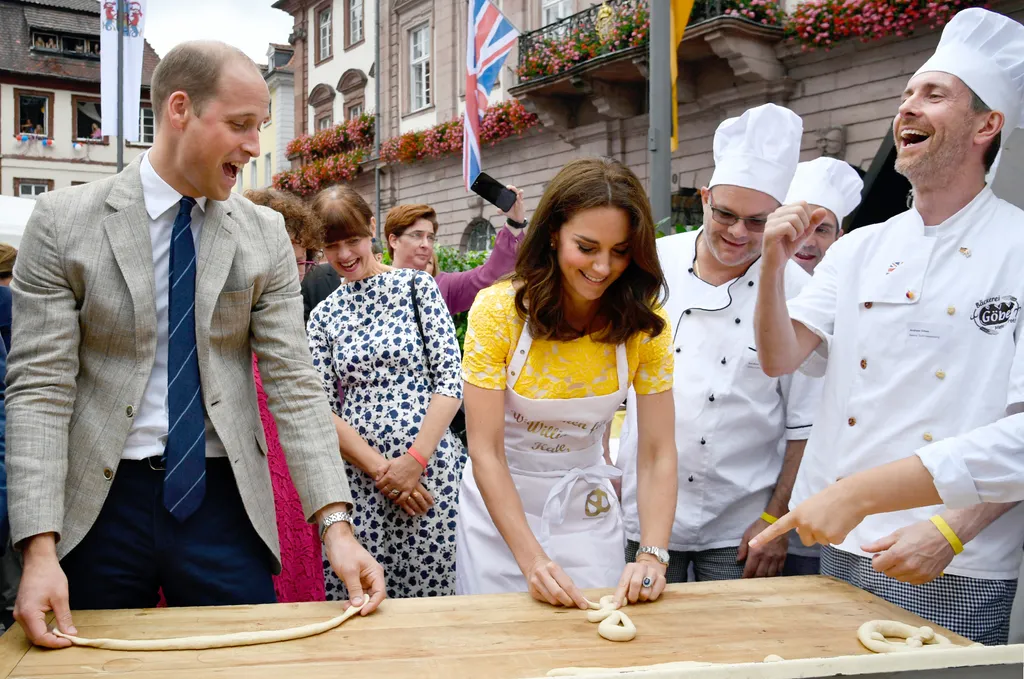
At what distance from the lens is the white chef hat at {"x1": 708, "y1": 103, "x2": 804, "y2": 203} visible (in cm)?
265

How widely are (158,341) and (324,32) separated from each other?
1071 inches

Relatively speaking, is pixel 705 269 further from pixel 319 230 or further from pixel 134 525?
pixel 134 525

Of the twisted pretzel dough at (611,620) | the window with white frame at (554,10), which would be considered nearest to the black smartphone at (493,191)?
the twisted pretzel dough at (611,620)

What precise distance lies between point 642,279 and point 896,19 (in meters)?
9.25

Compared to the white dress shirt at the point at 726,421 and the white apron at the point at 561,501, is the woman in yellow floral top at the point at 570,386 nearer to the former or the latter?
the white apron at the point at 561,501

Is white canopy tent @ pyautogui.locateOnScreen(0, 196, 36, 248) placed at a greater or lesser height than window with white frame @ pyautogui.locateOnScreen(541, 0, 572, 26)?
lesser

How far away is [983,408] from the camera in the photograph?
6.35 ft

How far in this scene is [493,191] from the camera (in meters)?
3.45

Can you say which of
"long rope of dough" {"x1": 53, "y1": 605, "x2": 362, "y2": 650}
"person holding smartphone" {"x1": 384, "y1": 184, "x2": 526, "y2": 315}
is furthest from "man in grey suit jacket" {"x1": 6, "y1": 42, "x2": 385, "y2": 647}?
"person holding smartphone" {"x1": 384, "y1": 184, "x2": 526, "y2": 315}

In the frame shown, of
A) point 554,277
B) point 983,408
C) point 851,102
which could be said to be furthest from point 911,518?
point 851,102

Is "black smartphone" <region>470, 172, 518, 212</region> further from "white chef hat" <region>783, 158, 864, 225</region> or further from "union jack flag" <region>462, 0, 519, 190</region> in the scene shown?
"union jack flag" <region>462, 0, 519, 190</region>

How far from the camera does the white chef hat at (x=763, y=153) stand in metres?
2.65

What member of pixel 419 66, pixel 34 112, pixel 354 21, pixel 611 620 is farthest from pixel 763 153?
pixel 34 112

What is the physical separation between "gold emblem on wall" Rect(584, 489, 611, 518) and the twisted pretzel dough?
428 mm
